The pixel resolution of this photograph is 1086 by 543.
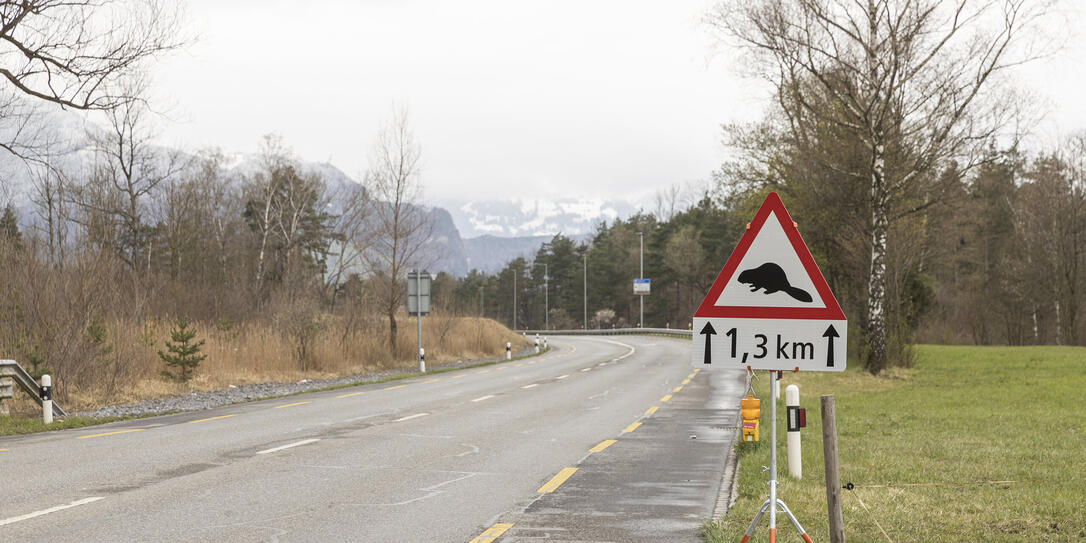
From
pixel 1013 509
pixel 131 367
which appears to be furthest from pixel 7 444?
pixel 1013 509

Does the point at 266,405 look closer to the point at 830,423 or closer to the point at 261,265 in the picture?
the point at 830,423

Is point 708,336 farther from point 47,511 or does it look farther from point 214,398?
point 214,398

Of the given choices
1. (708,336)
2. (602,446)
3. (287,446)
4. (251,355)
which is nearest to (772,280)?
(708,336)

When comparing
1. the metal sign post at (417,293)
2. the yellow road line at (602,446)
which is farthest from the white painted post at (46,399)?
the metal sign post at (417,293)

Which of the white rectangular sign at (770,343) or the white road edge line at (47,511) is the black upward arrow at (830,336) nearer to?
the white rectangular sign at (770,343)

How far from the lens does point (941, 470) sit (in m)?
8.99

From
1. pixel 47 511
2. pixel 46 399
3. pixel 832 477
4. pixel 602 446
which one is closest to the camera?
pixel 832 477

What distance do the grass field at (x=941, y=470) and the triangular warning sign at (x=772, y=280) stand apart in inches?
66.9

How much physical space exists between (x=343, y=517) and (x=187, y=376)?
15048 mm

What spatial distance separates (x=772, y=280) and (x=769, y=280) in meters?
0.02

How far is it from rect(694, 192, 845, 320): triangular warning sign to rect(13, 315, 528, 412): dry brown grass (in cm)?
1391

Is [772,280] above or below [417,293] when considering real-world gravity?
below

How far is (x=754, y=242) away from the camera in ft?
18.5

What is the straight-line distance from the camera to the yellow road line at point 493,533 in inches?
246
